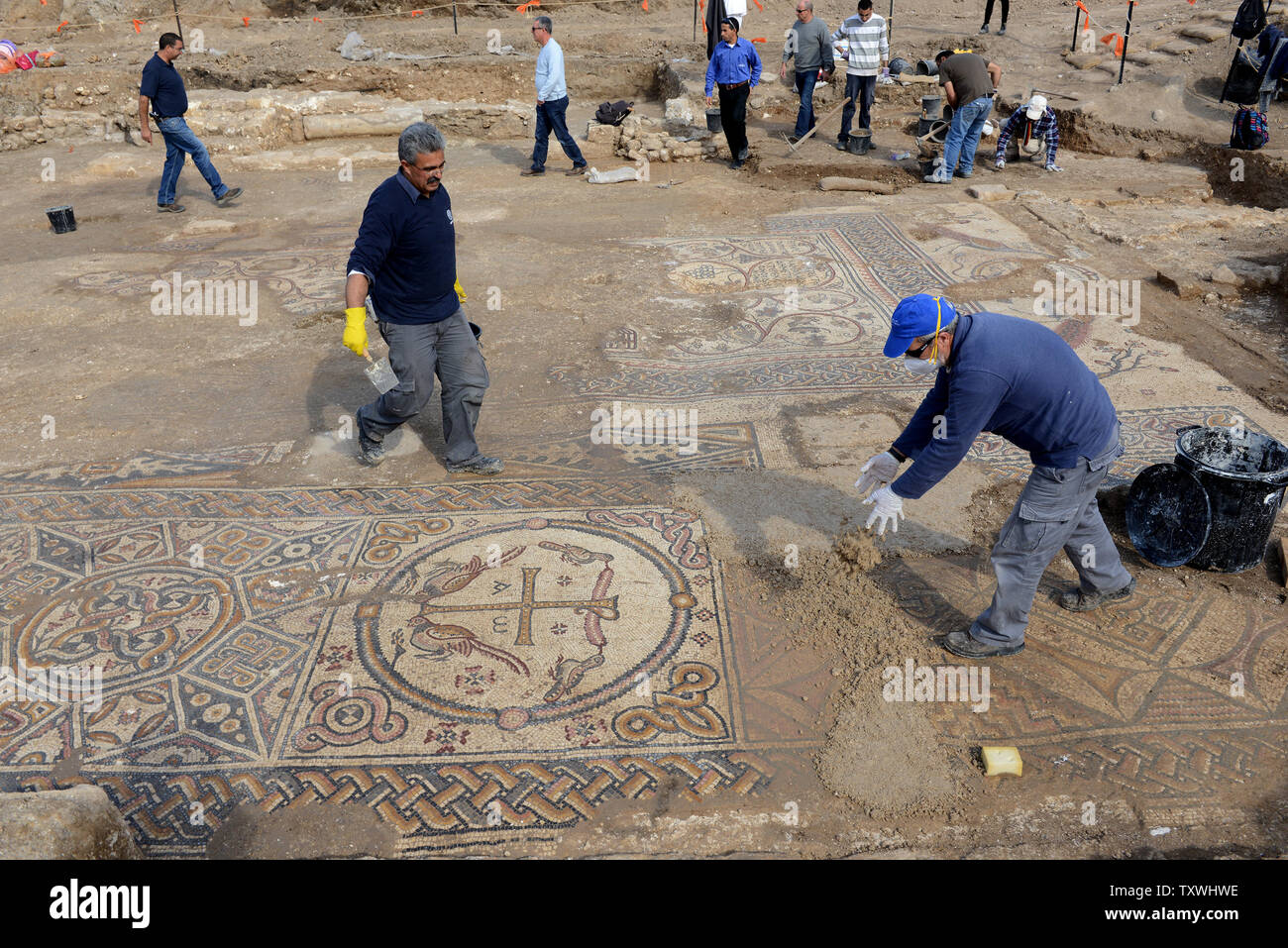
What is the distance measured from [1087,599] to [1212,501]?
2.47 ft

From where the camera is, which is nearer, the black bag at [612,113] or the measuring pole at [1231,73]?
the measuring pole at [1231,73]

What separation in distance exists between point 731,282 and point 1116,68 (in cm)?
950

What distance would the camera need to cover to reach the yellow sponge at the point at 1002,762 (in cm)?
316

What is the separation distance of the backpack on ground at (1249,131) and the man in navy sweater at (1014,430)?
974cm

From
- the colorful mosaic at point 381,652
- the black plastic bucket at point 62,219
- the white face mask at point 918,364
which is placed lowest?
the colorful mosaic at point 381,652

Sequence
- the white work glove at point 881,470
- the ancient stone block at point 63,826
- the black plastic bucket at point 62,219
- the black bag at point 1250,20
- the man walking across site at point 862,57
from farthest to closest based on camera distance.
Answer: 1. the black bag at point 1250,20
2. the man walking across site at point 862,57
3. the black plastic bucket at point 62,219
4. the white work glove at point 881,470
5. the ancient stone block at point 63,826

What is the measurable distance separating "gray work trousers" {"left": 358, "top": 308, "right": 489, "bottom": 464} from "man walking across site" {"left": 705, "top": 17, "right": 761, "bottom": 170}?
7.28 m

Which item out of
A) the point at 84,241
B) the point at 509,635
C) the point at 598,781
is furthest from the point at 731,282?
the point at 84,241

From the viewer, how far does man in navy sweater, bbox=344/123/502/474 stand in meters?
4.39

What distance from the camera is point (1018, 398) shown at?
10.8 ft

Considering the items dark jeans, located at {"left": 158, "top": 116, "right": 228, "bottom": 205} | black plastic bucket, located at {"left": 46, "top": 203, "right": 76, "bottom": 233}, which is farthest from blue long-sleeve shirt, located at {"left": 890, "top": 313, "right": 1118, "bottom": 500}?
black plastic bucket, located at {"left": 46, "top": 203, "right": 76, "bottom": 233}

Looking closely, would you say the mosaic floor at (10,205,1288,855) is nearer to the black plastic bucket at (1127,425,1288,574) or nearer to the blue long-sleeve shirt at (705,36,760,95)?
the black plastic bucket at (1127,425,1288,574)

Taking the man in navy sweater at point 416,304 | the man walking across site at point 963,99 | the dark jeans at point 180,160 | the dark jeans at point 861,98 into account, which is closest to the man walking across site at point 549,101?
the dark jeans at point 861,98

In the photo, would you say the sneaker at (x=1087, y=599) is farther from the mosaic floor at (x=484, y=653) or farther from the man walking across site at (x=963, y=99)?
the man walking across site at (x=963, y=99)
